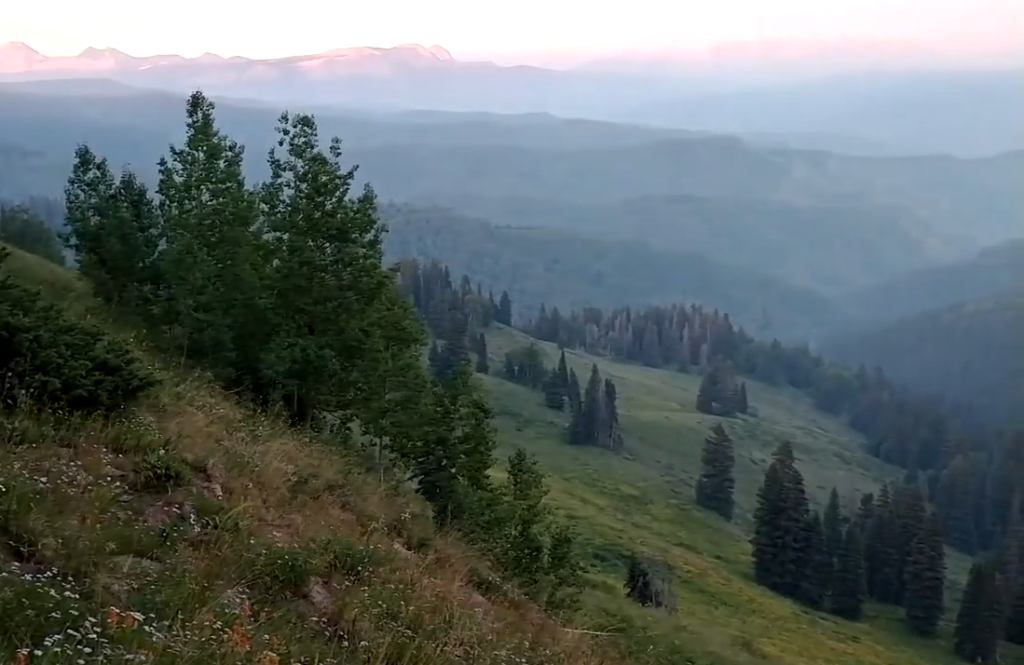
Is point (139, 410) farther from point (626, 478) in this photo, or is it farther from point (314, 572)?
point (626, 478)

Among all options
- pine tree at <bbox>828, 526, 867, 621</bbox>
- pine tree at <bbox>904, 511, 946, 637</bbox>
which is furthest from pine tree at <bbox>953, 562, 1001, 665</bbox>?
pine tree at <bbox>828, 526, 867, 621</bbox>

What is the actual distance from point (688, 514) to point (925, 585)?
24.5m

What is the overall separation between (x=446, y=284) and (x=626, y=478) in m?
91.1

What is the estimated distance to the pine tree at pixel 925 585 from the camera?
86.6 meters

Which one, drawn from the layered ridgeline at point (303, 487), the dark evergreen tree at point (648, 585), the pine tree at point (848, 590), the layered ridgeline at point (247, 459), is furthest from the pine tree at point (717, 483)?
the layered ridgeline at point (247, 459)

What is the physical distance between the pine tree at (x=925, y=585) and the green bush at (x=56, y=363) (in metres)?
91.8

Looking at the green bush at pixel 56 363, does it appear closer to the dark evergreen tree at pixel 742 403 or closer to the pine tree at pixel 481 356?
the pine tree at pixel 481 356

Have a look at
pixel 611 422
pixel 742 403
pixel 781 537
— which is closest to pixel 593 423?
pixel 611 422

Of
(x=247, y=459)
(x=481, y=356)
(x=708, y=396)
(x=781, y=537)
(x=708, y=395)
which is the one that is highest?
(x=247, y=459)

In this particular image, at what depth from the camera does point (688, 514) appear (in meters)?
98.6

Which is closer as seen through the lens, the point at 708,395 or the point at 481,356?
the point at 481,356

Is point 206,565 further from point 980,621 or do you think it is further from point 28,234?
point 980,621

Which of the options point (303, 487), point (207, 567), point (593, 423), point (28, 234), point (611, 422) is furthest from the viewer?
point (611, 422)

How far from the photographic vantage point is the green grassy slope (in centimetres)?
4262
